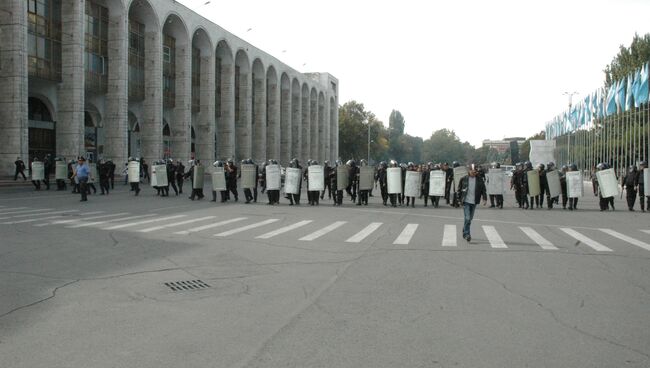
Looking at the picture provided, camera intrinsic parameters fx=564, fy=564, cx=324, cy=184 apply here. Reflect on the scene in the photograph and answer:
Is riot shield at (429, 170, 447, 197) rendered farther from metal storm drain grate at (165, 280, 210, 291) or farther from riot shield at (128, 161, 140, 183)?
metal storm drain grate at (165, 280, 210, 291)

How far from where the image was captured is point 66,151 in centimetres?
3725

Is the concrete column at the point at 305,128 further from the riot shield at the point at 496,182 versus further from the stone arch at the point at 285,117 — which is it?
the riot shield at the point at 496,182

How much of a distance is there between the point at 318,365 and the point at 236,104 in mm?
64034

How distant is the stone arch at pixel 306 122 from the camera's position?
89000 millimetres

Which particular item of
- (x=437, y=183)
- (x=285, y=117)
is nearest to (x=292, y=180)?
(x=437, y=183)

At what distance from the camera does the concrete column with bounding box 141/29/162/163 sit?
4609 centimetres

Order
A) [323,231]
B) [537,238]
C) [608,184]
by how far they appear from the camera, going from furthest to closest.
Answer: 1. [608,184]
2. [323,231]
3. [537,238]

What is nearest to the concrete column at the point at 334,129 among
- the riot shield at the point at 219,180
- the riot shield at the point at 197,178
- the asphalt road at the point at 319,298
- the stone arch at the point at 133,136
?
the stone arch at the point at 133,136

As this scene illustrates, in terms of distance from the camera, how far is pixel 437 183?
2345 cm

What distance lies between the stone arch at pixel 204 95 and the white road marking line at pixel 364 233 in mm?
42707

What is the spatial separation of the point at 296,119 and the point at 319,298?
261 feet

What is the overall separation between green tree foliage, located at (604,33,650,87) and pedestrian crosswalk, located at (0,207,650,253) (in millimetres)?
58510

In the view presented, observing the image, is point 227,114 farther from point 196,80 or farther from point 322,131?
point 322,131

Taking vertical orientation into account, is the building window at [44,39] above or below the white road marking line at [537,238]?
above
